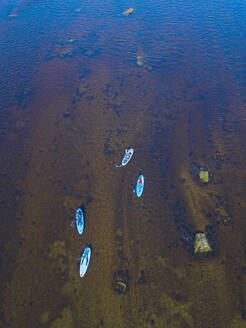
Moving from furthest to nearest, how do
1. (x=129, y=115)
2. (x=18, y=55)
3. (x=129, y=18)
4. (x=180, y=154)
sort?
(x=129, y=18) → (x=18, y=55) → (x=129, y=115) → (x=180, y=154)

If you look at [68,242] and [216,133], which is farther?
[216,133]

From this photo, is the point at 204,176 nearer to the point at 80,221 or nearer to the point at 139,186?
the point at 139,186

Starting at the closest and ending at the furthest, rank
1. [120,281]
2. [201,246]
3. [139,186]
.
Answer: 1. [120,281]
2. [201,246]
3. [139,186]

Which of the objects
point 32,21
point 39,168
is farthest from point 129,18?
point 39,168

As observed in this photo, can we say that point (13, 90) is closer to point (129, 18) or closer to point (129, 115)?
point (129, 115)

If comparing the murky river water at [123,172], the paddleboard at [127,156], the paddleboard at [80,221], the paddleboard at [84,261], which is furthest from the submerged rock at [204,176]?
the paddleboard at [84,261]

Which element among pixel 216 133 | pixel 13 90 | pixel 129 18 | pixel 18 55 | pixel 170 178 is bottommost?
pixel 170 178

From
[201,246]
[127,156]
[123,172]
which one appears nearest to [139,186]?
[123,172]
